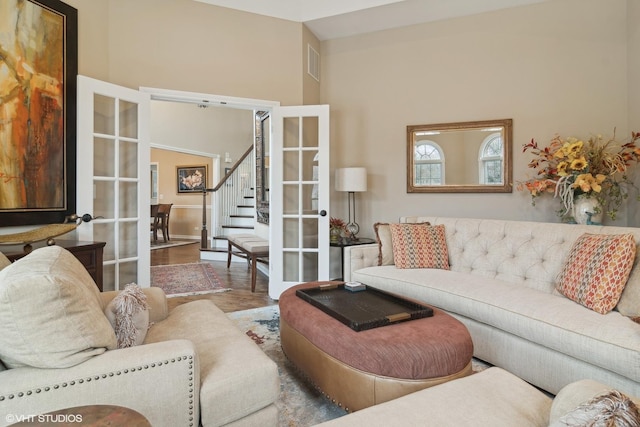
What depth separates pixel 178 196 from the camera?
966cm

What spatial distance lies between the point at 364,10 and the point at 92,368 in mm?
3953

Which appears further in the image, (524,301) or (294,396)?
(524,301)

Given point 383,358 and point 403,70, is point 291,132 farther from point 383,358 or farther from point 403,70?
point 383,358

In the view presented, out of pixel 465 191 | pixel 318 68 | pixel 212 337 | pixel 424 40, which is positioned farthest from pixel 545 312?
pixel 318 68

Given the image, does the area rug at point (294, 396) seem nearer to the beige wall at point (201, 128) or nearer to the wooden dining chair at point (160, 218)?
the beige wall at point (201, 128)

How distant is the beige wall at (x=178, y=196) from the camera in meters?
9.42

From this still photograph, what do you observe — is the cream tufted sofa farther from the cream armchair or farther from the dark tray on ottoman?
the cream armchair

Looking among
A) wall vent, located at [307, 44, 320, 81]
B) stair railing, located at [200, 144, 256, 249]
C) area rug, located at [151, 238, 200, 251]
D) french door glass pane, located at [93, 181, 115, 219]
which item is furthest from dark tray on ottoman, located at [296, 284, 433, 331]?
area rug, located at [151, 238, 200, 251]

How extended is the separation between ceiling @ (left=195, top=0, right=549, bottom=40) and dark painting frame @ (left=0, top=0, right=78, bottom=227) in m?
1.40

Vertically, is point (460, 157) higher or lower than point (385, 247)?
higher

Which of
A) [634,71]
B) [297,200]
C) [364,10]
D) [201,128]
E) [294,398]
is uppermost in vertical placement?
[364,10]

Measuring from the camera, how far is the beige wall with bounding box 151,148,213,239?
9422mm

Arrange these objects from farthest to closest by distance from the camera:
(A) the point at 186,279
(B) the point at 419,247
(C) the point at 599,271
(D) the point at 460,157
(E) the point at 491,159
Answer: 1. (A) the point at 186,279
2. (D) the point at 460,157
3. (E) the point at 491,159
4. (B) the point at 419,247
5. (C) the point at 599,271

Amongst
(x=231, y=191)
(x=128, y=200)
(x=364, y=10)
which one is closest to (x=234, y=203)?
(x=231, y=191)
